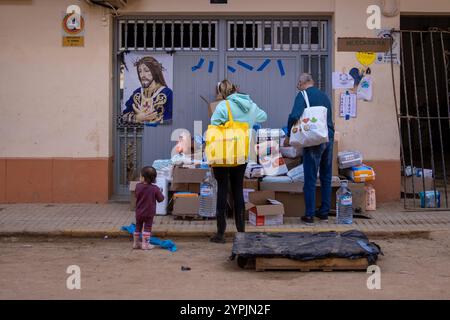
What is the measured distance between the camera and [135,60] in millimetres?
10375

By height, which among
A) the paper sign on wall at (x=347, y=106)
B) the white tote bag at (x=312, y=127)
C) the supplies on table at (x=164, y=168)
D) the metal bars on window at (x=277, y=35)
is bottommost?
the supplies on table at (x=164, y=168)

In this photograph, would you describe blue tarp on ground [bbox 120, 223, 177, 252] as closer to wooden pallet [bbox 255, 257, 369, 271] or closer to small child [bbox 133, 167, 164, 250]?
small child [bbox 133, 167, 164, 250]

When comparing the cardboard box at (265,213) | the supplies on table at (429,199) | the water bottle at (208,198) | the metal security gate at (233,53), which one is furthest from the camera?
the metal security gate at (233,53)

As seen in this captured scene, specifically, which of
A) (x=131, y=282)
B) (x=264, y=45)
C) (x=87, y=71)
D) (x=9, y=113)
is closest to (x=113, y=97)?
(x=87, y=71)

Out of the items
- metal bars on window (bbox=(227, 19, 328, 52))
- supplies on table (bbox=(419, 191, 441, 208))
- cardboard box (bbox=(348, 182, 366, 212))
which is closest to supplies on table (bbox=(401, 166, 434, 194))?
supplies on table (bbox=(419, 191, 441, 208))

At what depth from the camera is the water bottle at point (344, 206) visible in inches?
350

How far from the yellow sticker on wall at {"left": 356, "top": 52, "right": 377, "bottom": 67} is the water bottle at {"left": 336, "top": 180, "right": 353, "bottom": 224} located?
206cm

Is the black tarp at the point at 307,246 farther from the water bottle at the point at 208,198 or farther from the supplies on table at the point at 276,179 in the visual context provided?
the supplies on table at the point at 276,179

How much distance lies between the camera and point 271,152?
959 cm

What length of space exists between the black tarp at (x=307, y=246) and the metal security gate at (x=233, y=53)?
334 cm

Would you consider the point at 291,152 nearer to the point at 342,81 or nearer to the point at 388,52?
the point at 342,81

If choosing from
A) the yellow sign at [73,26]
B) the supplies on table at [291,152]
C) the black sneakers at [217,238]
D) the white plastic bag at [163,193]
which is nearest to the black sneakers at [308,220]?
the supplies on table at [291,152]

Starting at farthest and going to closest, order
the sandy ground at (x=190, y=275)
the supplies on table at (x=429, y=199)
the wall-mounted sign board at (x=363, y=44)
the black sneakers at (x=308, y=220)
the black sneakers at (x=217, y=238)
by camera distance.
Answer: the wall-mounted sign board at (x=363, y=44), the supplies on table at (x=429, y=199), the black sneakers at (x=308, y=220), the black sneakers at (x=217, y=238), the sandy ground at (x=190, y=275)

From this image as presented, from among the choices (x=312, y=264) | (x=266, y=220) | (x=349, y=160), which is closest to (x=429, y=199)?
(x=349, y=160)
